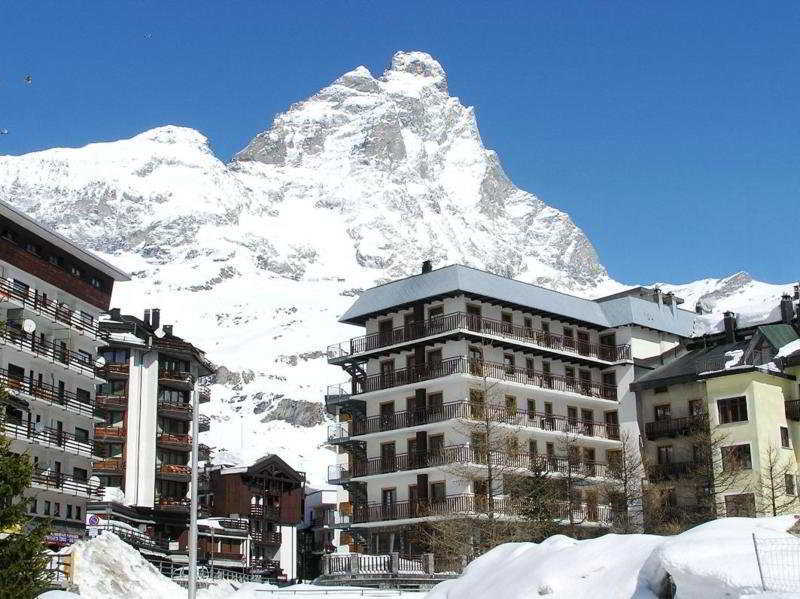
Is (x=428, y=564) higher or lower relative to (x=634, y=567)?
lower

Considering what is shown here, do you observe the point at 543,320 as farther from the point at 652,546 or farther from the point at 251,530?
the point at 652,546

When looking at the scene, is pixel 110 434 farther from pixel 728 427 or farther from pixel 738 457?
pixel 738 457

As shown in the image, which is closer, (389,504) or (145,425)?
(389,504)

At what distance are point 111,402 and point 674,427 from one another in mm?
43948

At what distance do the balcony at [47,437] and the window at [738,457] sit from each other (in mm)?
38992

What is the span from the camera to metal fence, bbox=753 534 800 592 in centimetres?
1973

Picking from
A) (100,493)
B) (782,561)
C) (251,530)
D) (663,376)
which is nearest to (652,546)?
(782,561)

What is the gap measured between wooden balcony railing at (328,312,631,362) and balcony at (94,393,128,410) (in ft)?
77.7

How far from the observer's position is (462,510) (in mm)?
63438

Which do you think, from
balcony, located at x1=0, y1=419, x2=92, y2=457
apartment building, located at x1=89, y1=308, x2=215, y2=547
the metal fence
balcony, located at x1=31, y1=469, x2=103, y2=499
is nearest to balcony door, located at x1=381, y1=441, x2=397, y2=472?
balcony, located at x1=31, y1=469, x2=103, y2=499

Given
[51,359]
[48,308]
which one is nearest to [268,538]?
[51,359]

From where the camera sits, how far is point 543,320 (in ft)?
248

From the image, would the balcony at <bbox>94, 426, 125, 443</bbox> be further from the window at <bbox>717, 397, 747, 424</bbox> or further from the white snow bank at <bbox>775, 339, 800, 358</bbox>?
the white snow bank at <bbox>775, 339, 800, 358</bbox>

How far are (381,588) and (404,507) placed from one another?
1031 centimetres
